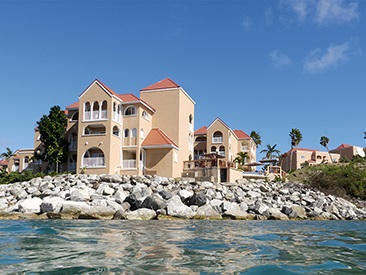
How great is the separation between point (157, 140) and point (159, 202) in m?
15.5

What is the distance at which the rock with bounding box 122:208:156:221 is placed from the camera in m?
14.4

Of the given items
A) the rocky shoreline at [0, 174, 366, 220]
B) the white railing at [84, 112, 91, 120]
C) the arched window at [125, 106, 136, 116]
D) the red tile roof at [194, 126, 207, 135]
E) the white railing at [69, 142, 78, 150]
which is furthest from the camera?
→ the red tile roof at [194, 126, 207, 135]

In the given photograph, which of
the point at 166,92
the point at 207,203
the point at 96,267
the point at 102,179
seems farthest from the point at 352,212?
the point at 96,267

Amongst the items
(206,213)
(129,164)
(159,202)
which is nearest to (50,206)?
(159,202)

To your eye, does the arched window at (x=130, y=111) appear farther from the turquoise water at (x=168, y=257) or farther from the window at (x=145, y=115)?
the turquoise water at (x=168, y=257)

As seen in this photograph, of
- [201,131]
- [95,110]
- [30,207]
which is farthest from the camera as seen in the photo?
[201,131]

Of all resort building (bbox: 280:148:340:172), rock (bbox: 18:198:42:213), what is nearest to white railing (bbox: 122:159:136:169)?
rock (bbox: 18:198:42:213)

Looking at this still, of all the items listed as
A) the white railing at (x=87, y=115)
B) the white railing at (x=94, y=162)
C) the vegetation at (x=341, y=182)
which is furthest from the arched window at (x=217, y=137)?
the white railing at (x=94, y=162)

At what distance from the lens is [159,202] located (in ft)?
51.9

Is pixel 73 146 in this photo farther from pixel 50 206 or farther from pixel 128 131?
pixel 50 206

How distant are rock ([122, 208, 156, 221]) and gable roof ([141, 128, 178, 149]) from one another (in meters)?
15.4

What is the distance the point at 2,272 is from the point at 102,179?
69.1 feet

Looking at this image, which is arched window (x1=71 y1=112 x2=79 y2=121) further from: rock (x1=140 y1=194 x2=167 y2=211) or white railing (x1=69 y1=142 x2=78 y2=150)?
rock (x1=140 y1=194 x2=167 y2=211)

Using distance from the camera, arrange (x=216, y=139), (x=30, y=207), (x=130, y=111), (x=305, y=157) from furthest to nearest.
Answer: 1. (x=305, y=157)
2. (x=216, y=139)
3. (x=130, y=111)
4. (x=30, y=207)
